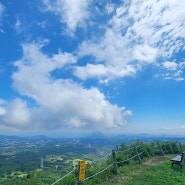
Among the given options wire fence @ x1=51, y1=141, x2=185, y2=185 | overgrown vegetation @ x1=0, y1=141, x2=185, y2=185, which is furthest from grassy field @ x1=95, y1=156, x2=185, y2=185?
wire fence @ x1=51, y1=141, x2=185, y2=185

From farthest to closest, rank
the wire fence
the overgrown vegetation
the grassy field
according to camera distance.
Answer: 1. the wire fence
2. the grassy field
3. the overgrown vegetation

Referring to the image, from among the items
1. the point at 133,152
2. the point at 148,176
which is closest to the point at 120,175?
the point at 148,176

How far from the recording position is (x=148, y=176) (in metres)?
10.1

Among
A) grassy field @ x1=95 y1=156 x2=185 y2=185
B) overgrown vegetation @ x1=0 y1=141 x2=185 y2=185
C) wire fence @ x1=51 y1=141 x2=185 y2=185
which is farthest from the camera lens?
wire fence @ x1=51 y1=141 x2=185 y2=185

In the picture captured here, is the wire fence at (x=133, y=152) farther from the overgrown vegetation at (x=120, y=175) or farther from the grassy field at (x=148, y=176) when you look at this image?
the grassy field at (x=148, y=176)

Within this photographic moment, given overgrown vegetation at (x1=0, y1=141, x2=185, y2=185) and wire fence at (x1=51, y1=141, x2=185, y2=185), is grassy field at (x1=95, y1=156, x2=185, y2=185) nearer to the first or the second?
overgrown vegetation at (x1=0, y1=141, x2=185, y2=185)

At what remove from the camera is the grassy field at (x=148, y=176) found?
920 cm

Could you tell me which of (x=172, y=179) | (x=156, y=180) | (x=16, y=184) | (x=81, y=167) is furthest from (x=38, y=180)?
(x=172, y=179)

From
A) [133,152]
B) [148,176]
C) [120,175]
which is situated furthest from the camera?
[133,152]

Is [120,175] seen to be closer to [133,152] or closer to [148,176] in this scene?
[148,176]

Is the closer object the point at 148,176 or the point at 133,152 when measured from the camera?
the point at 148,176

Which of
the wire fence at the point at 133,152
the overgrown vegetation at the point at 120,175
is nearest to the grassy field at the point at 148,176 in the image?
the overgrown vegetation at the point at 120,175

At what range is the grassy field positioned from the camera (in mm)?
9195

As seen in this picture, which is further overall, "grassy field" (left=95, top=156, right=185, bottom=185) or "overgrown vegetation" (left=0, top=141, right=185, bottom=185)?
"grassy field" (left=95, top=156, right=185, bottom=185)
